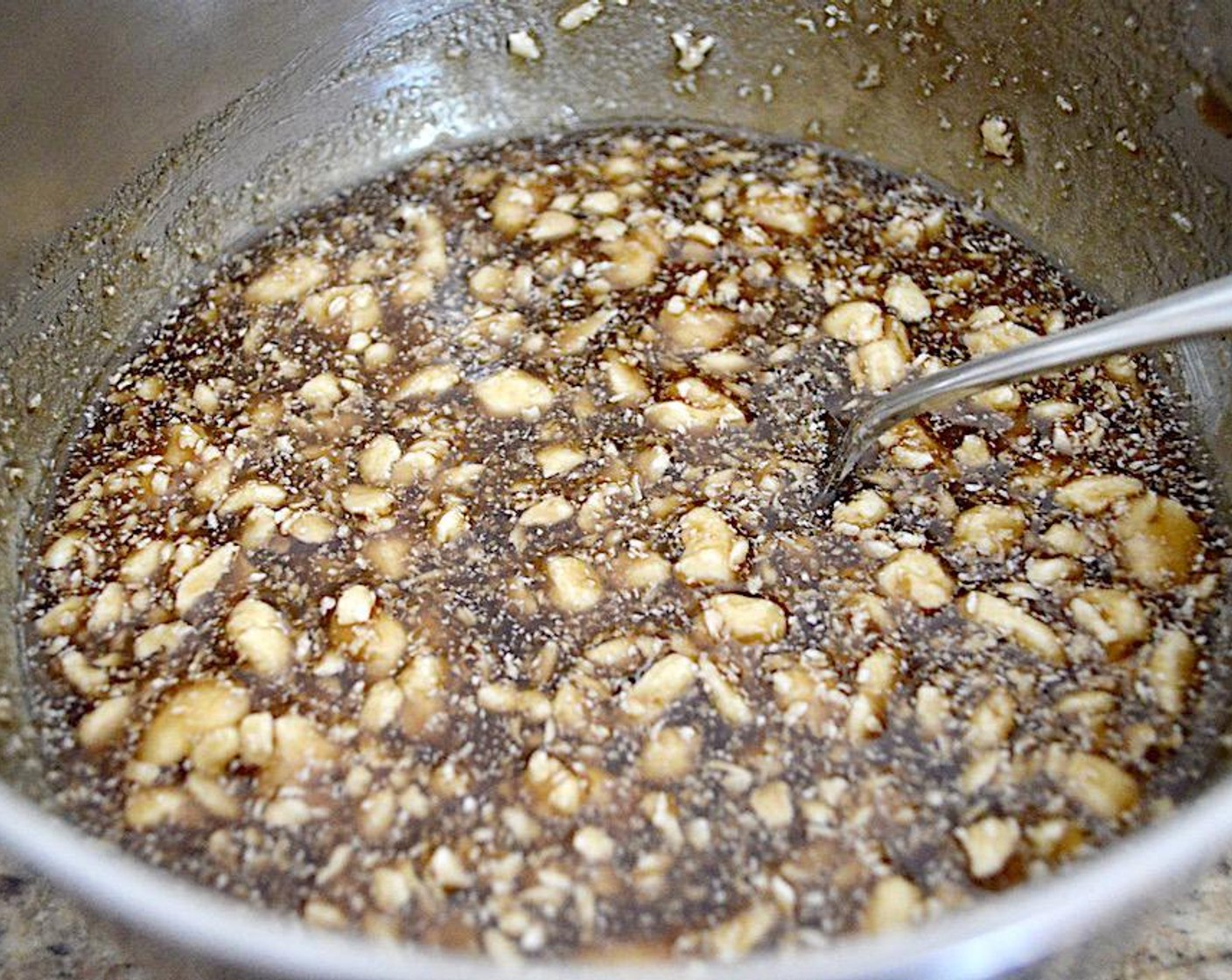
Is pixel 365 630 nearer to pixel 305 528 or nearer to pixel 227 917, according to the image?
pixel 305 528

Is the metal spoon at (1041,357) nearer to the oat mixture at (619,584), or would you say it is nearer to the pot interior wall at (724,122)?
the oat mixture at (619,584)

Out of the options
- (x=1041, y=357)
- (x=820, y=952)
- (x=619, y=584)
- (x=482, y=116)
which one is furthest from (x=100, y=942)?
(x=482, y=116)

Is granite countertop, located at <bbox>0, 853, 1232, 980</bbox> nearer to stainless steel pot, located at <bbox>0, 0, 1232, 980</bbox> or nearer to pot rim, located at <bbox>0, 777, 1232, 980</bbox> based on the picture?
stainless steel pot, located at <bbox>0, 0, 1232, 980</bbox>

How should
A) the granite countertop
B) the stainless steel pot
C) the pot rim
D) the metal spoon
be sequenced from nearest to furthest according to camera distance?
the pot rim, the metal spoon, the granite countertop, the stainless steel pot

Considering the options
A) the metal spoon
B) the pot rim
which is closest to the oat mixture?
the metal spoon

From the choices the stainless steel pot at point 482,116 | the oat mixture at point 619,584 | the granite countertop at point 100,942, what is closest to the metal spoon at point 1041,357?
the oat mixture at point 619,584

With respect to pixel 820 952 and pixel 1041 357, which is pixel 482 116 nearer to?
pixel 1041 357

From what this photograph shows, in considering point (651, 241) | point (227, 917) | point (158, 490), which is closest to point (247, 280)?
point (158, 490)
